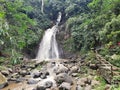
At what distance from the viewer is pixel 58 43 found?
2955cm

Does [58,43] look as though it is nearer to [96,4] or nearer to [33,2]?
[96,4]

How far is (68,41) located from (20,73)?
532 inches

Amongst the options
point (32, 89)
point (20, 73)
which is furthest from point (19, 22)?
point (32, 89)

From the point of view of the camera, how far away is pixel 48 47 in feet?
95.4

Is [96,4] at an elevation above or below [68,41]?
above

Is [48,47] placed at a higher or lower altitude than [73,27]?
lower

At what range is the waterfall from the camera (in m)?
28.0

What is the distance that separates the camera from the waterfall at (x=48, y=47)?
28.0 meters

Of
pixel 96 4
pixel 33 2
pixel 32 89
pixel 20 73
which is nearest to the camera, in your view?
pixel 32 89

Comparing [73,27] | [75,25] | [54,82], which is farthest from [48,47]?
[54,82]

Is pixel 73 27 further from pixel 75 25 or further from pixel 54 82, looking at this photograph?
pixel 54 82

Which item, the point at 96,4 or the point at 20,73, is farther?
the point at 96,4

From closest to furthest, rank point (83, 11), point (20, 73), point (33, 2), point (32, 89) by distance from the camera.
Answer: point (32, 89) < point (20, 73) < point (83, 11) < point (33, 2)

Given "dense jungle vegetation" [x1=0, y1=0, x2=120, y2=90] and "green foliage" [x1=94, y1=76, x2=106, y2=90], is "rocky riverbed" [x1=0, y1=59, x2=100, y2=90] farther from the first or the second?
"dense jungle vegetation" [x1=0, y1=0, x2=120, y2=90]
